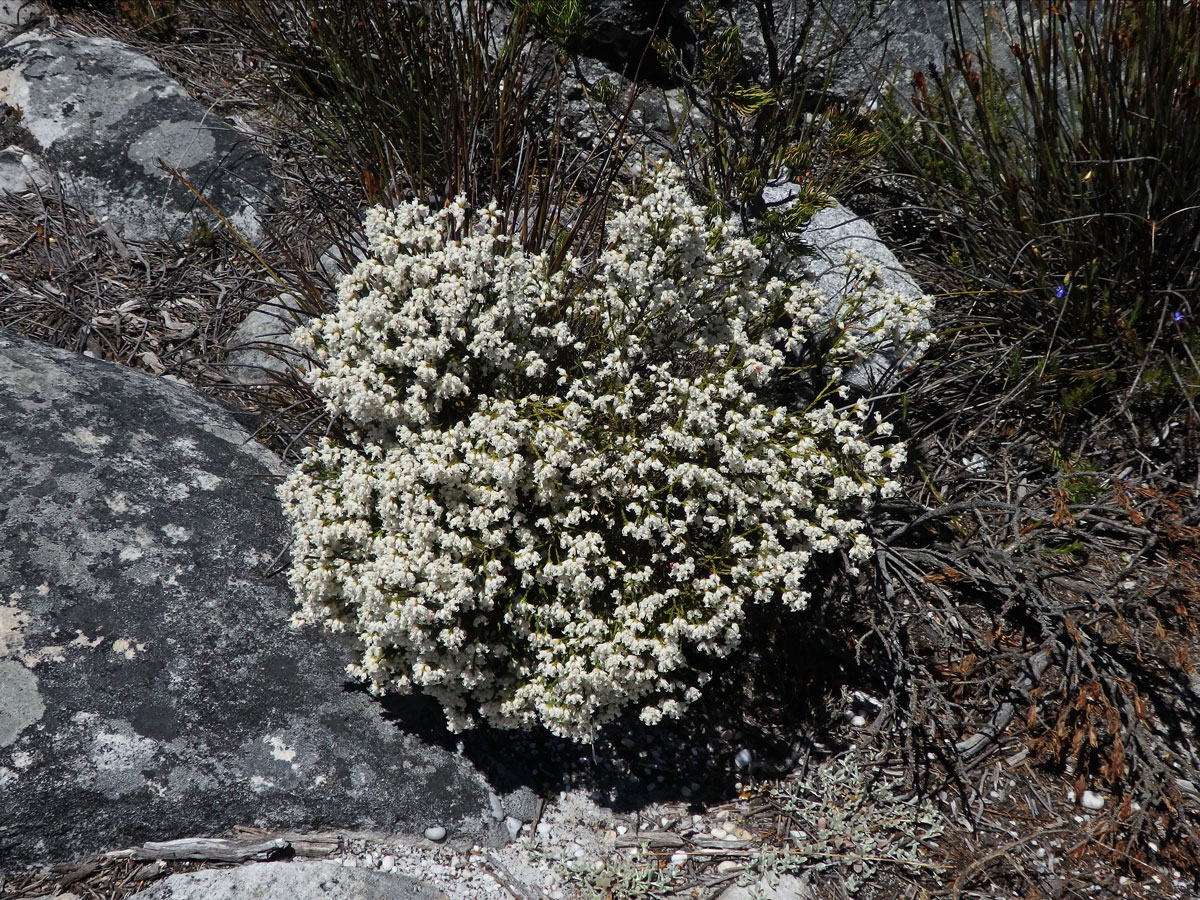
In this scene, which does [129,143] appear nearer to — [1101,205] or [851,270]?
[851,270]

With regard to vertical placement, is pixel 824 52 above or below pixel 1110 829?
above

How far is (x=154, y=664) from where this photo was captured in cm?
281

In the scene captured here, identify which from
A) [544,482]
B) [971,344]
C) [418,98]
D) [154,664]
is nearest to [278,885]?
[154,664]

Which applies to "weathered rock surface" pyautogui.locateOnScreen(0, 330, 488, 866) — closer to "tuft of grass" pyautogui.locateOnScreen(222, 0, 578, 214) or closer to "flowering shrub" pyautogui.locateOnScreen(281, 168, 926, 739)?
"flowering shrub" pyautogui.locateOnScreen(281, 168, 926, 739)

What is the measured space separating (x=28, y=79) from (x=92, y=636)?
3757 millimetres

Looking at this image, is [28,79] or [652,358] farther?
[28,79]

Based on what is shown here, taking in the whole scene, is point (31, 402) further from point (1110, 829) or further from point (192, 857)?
point (1110, 829)

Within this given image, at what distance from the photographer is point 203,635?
293 centimetres

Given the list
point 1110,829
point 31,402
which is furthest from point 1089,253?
point 31,402

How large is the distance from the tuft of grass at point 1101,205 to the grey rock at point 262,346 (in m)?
3.35

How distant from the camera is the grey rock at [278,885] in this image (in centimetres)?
254

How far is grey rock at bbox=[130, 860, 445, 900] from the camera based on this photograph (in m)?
2.54

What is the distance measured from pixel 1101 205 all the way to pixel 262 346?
3.95 m

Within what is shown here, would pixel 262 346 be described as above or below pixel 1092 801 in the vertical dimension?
above
